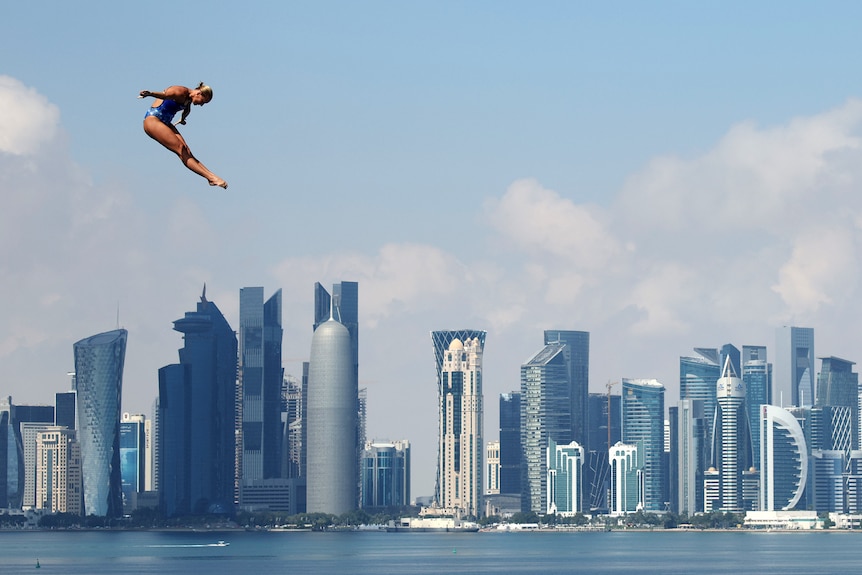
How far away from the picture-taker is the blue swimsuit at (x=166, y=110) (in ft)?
59.5

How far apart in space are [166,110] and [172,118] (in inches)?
4.1

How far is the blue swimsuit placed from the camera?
59.5 ft

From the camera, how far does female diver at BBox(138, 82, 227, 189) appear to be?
17.8m

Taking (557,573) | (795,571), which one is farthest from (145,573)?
(795,571)

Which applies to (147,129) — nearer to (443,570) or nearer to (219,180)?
(219,180)

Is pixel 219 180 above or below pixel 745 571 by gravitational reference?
above

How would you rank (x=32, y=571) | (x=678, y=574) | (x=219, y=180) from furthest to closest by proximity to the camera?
→ (x=32, y=571), (x=678, y=574), (x=219, y=180)

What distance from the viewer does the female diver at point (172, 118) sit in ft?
58.3

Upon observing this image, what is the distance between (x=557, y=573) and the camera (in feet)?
622

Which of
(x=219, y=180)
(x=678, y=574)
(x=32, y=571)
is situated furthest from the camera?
(x=32, y=571)

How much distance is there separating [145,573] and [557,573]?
4691cm

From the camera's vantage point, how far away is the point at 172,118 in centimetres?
1836

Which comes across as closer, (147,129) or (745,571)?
(147,129)

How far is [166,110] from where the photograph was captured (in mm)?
18344
